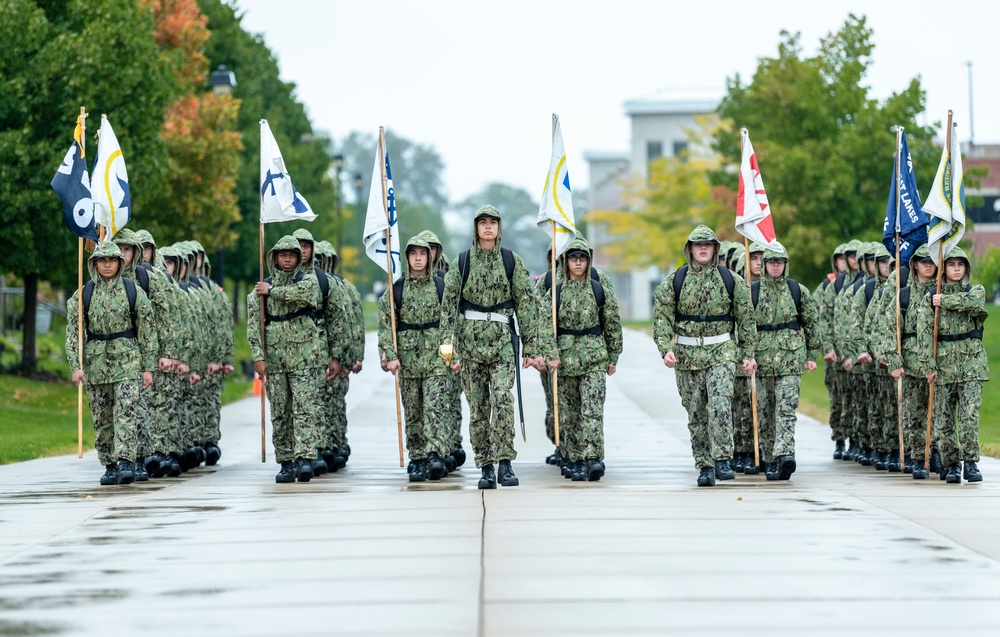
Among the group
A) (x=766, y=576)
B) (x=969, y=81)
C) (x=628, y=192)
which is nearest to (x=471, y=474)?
(x=766, y=576)

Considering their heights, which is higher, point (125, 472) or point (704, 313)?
point (704, 313)

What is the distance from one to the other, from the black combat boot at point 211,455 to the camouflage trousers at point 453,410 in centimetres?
247

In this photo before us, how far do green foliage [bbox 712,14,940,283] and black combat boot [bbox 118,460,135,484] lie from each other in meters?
25.1

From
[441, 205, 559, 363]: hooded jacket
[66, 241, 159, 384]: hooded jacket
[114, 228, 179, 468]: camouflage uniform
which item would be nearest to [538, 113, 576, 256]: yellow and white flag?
[441, 205, 559, 363]: hooded jacket

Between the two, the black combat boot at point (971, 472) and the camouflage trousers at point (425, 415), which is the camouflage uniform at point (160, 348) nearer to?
the camouflage trousers at point (425, 415)

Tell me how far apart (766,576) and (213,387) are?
9.32 m

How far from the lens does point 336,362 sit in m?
15.3

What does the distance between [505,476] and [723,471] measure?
1893 millimetres

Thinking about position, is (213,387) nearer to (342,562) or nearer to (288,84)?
(342,562)

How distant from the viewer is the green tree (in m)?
26.5

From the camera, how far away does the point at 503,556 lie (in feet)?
30.4

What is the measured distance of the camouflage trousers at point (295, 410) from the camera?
1415cm

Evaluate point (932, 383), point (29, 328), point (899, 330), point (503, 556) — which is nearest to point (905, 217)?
point (899, 330)

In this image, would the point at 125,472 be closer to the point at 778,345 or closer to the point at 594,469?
the point at 594,469
